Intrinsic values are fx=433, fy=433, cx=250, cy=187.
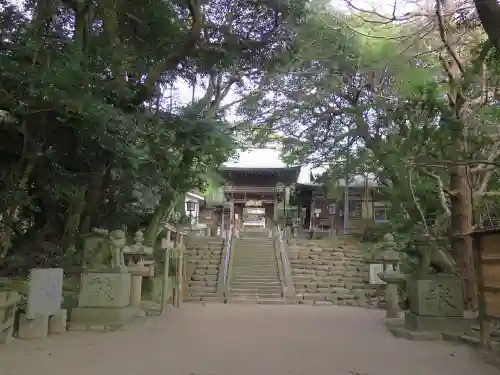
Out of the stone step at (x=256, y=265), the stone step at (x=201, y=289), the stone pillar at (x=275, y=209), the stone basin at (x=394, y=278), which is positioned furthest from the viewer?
the stone pillar at (x=275, y=209)

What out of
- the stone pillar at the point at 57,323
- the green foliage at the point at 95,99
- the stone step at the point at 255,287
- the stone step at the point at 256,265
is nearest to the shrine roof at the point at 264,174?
the stone step at the point at 256,265

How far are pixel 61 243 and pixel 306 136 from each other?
11.1 metres

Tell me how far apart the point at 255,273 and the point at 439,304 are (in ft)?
31.8

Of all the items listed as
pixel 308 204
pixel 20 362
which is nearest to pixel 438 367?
pixel 20 362

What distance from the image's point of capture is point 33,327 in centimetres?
652

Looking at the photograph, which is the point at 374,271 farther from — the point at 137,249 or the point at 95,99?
the point at 95,99

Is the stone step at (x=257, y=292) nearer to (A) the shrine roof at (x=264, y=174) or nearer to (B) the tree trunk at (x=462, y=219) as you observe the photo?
(B) the tree trunk at (x=462, y=219)

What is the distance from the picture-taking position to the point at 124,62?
8.60 meters

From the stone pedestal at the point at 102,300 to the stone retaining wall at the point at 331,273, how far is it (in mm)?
7723

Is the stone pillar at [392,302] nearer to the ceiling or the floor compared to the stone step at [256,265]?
nearer to the floor

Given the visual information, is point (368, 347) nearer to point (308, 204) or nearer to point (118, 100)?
point (118, 100)

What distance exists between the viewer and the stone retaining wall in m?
14.6

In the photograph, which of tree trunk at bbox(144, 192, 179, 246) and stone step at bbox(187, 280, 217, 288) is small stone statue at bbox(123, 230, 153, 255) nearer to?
tree trunk at bbox(144, 192, 179, 246)

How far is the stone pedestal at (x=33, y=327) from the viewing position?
6.43 meters
